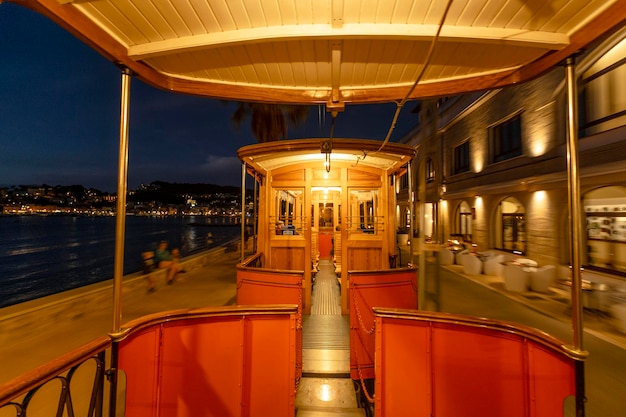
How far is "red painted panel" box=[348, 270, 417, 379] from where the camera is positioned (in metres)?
3.59

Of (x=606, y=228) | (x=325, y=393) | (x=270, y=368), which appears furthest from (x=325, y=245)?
(x=270, y=368)

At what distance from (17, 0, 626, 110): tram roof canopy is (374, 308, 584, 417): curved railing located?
7.62 ft

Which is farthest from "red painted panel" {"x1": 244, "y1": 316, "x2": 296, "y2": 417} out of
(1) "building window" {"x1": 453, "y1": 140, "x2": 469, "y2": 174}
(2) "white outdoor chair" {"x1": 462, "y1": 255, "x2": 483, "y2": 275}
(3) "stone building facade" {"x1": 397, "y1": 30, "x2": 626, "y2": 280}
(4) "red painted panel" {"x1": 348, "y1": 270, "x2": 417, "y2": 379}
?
(1) "building window" {"x1": 453, "y1": 140, "x2": 469, "y2": 174}

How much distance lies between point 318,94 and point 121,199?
7.43ft

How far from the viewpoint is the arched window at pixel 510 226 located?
33.3 feet

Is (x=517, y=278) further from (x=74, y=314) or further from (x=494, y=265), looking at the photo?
(x=74, y=314)

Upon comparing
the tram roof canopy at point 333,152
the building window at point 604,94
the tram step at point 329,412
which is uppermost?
the building window at point 604,94

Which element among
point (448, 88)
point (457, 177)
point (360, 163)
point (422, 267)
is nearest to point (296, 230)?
point (360, 163)

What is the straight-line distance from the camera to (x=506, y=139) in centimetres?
1120

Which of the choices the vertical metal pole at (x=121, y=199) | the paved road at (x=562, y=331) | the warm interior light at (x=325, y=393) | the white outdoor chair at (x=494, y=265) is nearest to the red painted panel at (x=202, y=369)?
the vertical metal pole at (x=121, y=199)

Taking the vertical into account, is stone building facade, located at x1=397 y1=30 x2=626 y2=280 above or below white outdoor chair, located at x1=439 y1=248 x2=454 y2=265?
above

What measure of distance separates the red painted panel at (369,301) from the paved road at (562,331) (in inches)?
49.2

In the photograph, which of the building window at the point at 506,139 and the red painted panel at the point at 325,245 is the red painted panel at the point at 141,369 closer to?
the red painted panel at the point at 325,245

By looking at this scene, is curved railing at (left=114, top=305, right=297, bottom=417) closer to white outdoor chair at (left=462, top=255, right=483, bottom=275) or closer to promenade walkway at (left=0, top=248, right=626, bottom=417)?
promenade walkway at (left=0, top=248, right=626, bottom=417)
